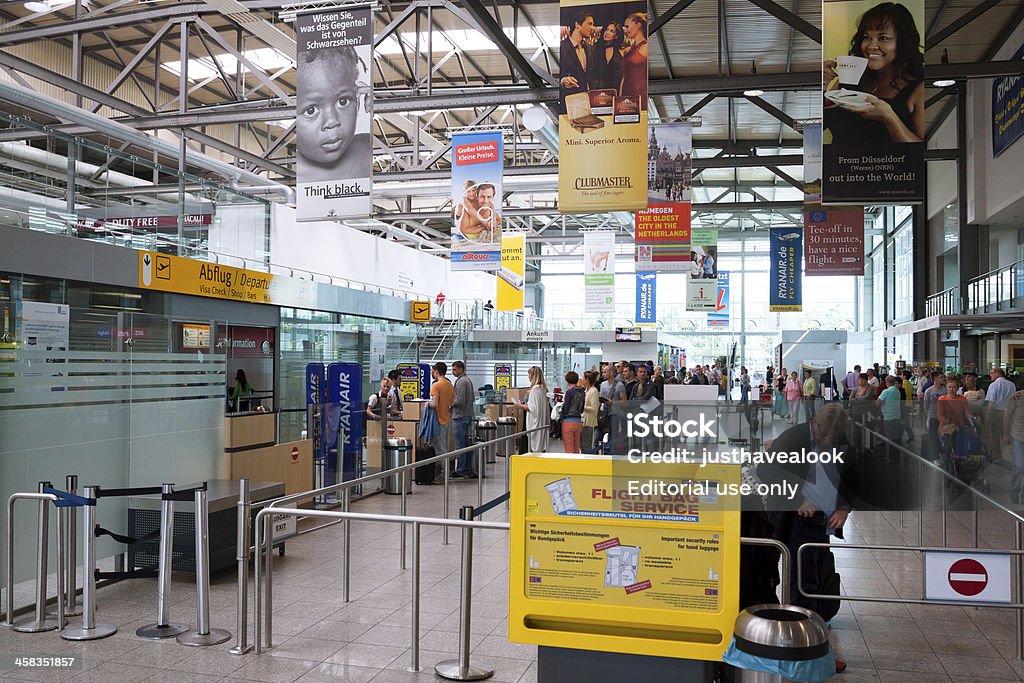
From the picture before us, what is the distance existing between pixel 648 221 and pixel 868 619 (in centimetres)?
Result: 1279

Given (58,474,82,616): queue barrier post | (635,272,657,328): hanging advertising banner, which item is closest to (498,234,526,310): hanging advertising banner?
(635,272,657,328): hanging advertising banner

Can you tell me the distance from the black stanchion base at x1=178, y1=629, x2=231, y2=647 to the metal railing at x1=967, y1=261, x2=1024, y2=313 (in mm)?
14955

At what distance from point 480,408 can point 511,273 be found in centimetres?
398

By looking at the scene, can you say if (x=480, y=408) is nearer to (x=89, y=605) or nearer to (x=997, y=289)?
(x=997, y=289)

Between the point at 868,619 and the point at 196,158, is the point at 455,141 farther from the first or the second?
the point at 868,619

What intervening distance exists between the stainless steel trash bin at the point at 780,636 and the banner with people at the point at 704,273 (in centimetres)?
2275

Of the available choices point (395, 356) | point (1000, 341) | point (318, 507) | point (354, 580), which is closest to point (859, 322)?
point (1000, 341)

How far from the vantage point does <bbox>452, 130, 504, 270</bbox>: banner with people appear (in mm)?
14992

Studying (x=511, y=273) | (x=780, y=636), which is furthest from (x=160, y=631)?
(x=511, y=273)

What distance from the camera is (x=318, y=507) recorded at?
34.9 ft

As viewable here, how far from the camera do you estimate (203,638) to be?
550 cm

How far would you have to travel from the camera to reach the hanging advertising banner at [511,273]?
22.9 meters

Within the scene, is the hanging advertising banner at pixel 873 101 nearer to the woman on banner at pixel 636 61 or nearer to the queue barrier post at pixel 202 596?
the woman on banner at pixel 636 61

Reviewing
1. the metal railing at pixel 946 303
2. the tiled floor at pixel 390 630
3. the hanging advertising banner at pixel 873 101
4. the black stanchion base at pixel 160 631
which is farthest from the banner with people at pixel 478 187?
the metal railing at pixel 946 303
